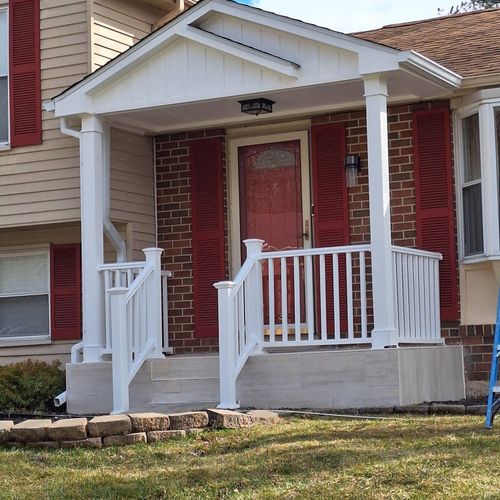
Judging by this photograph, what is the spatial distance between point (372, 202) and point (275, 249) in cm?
244

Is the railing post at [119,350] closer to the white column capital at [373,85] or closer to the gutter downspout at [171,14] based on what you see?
the white column capital at [373,85]

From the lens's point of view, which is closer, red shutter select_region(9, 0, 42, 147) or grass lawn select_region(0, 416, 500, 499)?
grass lawn select_region(0, 416, 500, 499)

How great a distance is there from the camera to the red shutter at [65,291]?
43.3ft

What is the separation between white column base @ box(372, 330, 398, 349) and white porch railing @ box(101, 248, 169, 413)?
7.79ft

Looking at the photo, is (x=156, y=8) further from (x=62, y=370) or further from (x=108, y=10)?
(x=62, y=370)

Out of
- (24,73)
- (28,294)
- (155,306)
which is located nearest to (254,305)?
(155,306)

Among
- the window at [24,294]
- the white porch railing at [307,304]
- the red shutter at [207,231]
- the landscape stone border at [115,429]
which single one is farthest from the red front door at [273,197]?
the landscape stone border at [115,429]

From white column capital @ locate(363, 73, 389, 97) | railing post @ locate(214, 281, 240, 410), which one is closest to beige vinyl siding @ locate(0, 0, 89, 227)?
railing post @ locate(214, 281, 240, 410)

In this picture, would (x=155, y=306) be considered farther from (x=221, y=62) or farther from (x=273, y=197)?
(x=221, y=62)

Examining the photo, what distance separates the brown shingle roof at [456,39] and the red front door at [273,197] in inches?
68.0

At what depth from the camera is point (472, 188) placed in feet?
37.3

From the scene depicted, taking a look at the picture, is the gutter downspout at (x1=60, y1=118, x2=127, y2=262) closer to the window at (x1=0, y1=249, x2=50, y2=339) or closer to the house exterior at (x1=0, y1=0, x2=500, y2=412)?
the house exterior at (x1=0, y1=0, x2=500, y2=412)

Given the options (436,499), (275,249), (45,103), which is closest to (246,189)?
(275,249)

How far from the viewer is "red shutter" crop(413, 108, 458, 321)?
11.4 metres
